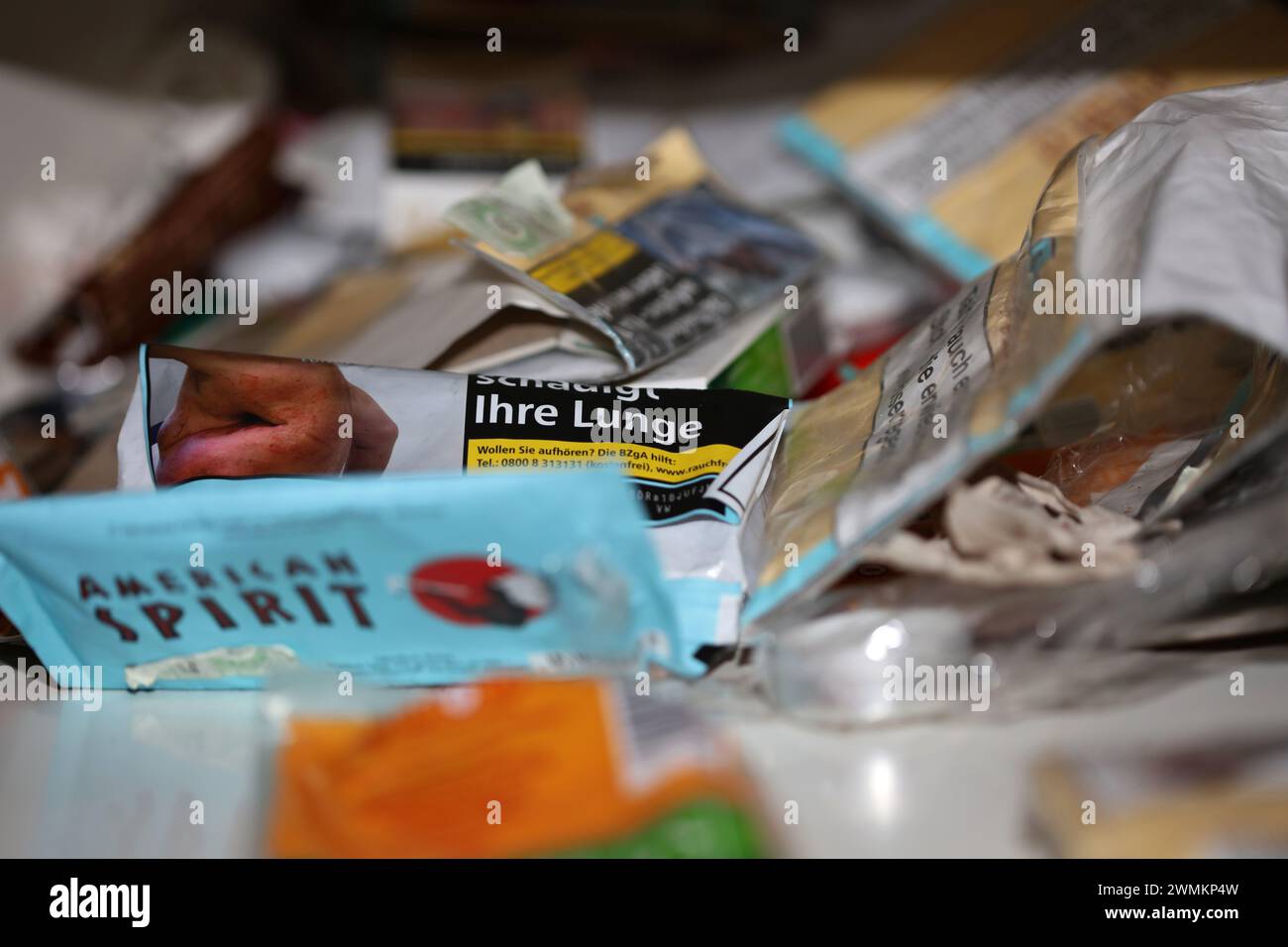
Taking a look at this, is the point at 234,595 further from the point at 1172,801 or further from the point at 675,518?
the point at 1172,801

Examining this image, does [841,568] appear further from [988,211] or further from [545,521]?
[988,211]

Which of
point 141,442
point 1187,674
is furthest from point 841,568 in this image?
point 141,442

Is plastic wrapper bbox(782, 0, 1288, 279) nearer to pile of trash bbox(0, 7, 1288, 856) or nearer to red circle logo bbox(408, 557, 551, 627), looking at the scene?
pile of trash bbox(0, 7, 1288, 856)

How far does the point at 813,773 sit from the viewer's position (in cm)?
43

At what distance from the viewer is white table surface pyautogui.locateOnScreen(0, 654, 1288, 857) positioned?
1.34 ft

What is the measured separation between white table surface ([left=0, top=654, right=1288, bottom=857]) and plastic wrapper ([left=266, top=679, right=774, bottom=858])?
2 centimetres

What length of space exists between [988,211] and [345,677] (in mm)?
551

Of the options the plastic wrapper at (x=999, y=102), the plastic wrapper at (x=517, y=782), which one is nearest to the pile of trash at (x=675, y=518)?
the plastic wrapper at (x=517, y=782)

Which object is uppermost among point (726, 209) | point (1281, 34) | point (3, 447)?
point (1281, 34)

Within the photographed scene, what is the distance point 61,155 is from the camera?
897 mm

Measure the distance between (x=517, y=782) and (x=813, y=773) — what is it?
12cm

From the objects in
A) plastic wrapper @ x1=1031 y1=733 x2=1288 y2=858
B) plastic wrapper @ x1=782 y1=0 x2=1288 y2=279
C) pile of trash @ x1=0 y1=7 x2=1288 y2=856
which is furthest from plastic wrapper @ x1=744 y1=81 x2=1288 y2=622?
plastic wrapper @ x1=782 y1=0 x2=1288 y2=279

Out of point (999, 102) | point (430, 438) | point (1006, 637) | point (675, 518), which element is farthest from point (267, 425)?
point (999, 102)

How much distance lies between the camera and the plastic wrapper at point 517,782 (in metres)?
0.40
